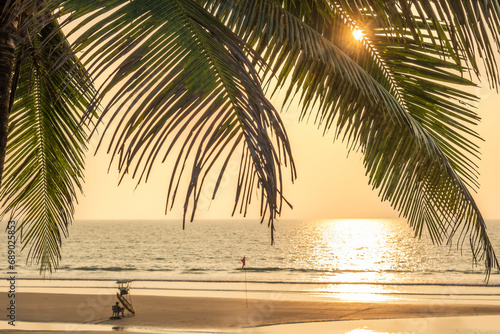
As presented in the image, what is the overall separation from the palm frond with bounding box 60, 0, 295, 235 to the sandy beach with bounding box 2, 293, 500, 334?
1213 cm

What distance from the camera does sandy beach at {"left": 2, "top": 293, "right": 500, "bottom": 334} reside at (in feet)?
45.4

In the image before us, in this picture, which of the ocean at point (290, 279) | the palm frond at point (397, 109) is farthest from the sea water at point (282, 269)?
the palm frond at point (397, 109)

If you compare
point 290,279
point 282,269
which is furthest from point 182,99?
point 282,269

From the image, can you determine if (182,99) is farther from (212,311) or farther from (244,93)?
(212,311)

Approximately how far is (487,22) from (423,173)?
1.60 m

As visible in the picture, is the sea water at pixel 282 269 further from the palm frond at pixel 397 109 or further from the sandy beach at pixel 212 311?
the palm frond at pixel 397 109

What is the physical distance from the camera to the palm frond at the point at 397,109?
2551 mm

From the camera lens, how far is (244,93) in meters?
1.61

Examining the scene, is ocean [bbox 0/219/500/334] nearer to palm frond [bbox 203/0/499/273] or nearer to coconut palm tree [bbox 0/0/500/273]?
palm frond [bbox 203/0/499/273]

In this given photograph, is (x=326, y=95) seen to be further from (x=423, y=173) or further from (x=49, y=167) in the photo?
(x=49, y=167)

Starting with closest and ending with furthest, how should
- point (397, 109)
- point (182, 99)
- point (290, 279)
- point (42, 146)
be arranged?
1. point (182, 99)
2. point (397, 109)
3. point (42, 146)
4. point (290, 279)

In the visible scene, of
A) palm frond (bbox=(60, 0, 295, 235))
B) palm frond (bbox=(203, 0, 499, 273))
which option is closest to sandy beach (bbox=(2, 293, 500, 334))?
palm frond (bbox=(203, 0, 499, 273))

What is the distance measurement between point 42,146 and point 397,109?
2.59 m

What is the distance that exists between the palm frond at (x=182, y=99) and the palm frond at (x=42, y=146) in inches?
84.1
